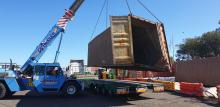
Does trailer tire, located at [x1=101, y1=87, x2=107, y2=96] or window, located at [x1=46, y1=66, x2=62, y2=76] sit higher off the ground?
window, located at [x1=46, y1=66, x2=62, y2=76]

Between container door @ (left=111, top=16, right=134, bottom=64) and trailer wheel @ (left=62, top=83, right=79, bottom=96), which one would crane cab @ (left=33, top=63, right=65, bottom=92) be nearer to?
trailer wheel @ (left=62, top=83, right=79, bottom=96)

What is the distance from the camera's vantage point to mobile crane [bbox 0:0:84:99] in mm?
19828

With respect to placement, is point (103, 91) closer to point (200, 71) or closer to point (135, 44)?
point (135, 44)

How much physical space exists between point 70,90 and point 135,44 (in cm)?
491

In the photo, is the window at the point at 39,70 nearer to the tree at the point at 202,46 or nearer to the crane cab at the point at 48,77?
the crane cab at the point at 48,77

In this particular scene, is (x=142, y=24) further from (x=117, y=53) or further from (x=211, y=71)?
(x=211, y=71)

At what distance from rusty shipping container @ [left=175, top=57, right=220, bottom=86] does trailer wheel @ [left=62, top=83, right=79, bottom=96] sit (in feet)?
35.6

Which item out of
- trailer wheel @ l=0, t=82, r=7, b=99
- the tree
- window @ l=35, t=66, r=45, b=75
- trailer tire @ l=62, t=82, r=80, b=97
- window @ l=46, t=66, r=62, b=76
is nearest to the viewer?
trailer wheel @ l=0, t=82, r=7, b=99

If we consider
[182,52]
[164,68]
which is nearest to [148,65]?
[164,68]

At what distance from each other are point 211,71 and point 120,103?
40.2 feet

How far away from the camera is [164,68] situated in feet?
55.2

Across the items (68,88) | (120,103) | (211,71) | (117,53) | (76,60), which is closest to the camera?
(117,53)

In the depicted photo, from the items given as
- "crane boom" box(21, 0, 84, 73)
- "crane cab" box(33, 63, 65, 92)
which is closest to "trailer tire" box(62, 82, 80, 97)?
"crane cab" box(33, 63, 65, 92)

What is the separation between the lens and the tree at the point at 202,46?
77312 millimetres
